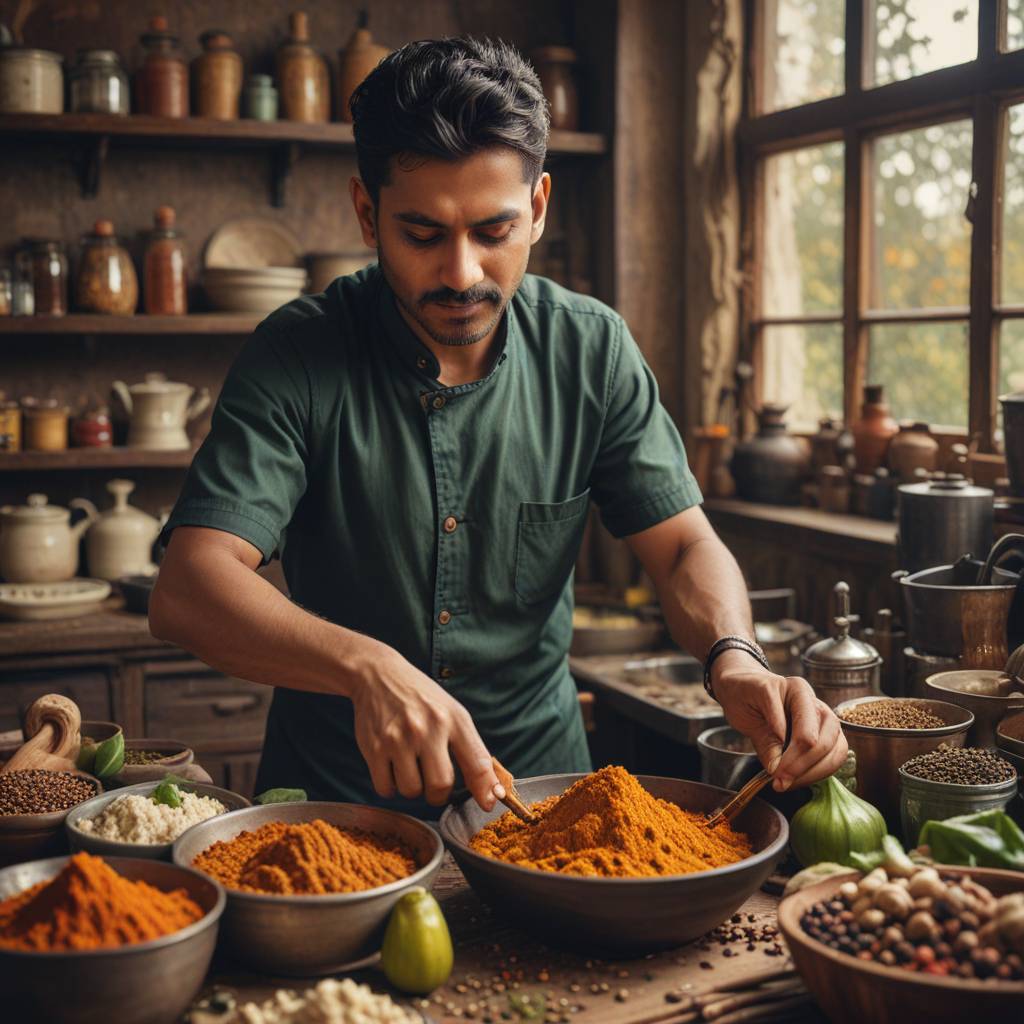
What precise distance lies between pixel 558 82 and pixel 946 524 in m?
2.33

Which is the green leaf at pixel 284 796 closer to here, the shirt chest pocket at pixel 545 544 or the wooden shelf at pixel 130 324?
the shirt chest pocket at pixel 545 544

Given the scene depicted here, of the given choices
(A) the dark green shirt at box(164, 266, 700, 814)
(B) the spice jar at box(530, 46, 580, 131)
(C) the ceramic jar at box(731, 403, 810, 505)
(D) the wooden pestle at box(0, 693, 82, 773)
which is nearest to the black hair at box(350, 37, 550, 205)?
(A) the dark green shirt at box(164, 266, 700, 814)

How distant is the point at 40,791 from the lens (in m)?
1.49

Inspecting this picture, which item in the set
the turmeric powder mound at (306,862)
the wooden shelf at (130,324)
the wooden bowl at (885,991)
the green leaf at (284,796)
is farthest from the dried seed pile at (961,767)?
the wooden shelf at (130,324)

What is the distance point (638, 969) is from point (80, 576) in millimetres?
3046

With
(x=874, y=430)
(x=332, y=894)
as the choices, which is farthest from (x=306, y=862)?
(x=874, y=430)

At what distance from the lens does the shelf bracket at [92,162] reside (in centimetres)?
376

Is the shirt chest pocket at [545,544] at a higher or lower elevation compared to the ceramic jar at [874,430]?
lower

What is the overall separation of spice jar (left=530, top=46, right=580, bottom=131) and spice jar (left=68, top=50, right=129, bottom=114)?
134 centimetres

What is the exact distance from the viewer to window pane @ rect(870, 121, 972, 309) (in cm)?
324

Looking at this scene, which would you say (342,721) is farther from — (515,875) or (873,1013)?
(873,1013)

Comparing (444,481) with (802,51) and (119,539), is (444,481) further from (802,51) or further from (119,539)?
(802,51)

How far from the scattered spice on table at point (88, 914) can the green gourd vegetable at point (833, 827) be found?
2.32 feet

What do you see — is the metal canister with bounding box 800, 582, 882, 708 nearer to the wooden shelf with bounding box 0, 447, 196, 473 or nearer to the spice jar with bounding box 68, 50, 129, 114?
the wooden shelf with bounding box 0, 447, 196, 473
